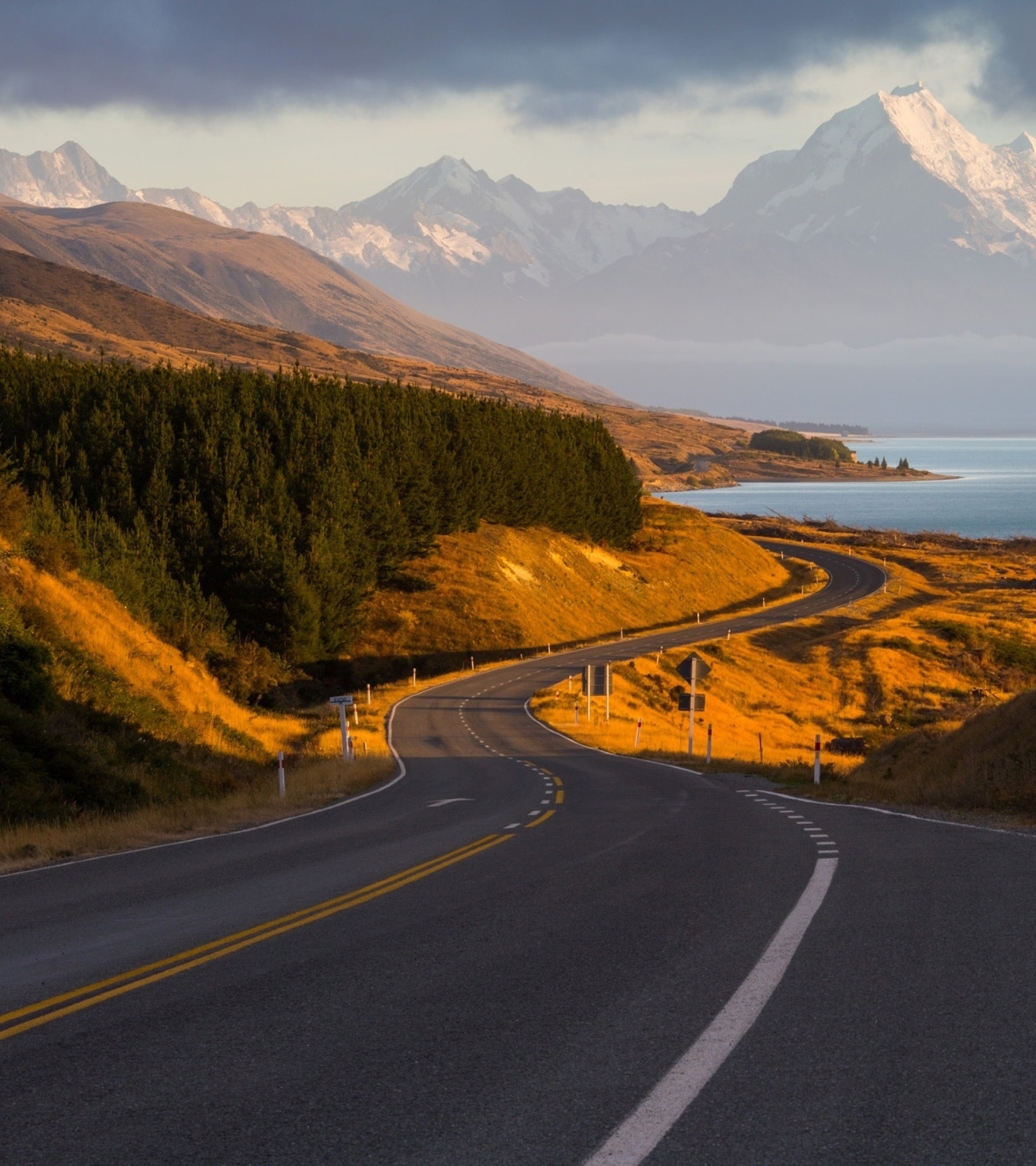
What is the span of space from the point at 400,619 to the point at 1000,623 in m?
43.2

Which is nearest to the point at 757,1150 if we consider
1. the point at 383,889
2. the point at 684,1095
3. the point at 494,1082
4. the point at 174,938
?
the point at 684,1095

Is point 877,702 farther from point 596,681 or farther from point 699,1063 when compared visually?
point 699,1063

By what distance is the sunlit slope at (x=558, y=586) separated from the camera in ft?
279

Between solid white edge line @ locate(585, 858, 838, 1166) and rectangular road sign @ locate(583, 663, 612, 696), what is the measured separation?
149 feet

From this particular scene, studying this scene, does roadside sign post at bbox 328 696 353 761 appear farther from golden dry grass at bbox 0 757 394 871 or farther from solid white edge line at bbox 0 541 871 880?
golden dry grass at bbox 0 757 394 871

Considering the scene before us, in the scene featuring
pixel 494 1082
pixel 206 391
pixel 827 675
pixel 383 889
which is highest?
pixel 206 391

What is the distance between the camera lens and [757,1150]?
529 cm

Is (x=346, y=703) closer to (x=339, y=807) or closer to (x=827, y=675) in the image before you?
(x=339, y=807)

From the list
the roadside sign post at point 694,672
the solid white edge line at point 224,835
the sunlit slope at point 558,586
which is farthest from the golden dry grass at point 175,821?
the sunlit slope at point 558,586

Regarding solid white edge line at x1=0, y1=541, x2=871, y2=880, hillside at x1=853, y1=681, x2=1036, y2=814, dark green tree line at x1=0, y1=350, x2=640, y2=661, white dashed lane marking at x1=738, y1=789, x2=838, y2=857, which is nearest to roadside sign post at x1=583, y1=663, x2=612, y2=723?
solid white edge line at x1=0, y1=541, x2=871, y2=880

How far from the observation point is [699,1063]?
6.38m

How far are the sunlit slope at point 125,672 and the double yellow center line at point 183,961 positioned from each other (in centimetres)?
2166

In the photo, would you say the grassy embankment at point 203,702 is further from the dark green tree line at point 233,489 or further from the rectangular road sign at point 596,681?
the rectangular road sign at point 596,681

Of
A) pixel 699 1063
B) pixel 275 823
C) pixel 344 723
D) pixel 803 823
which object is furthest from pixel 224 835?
pixel 344 723
